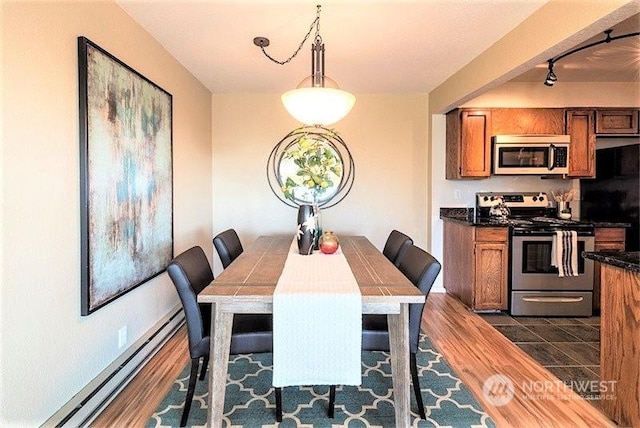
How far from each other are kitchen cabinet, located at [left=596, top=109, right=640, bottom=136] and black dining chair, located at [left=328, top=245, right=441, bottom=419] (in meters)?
3.17

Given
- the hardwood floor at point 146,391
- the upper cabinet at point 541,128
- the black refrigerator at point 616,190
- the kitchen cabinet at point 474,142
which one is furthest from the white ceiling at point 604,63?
the hardwood floor at point 146,391

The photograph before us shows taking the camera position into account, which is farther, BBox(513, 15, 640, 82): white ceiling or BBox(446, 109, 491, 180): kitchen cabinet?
BBox(446, 109, 491, 180): kitchen cabinet

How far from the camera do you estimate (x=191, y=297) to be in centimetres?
177

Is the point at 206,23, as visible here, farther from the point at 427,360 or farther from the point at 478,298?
the point at 478,298

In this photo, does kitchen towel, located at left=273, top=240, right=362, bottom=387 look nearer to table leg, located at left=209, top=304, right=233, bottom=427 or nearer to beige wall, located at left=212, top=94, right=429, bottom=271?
table leg, located at left=209, top=304, right=233, bottom=427

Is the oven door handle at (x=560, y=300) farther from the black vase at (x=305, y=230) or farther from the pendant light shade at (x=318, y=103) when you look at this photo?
the pendant light shade at (x=318, y=103)

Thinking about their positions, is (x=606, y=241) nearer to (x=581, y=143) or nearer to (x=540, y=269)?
(x=540, y=269)

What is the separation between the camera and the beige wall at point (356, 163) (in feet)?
13.9

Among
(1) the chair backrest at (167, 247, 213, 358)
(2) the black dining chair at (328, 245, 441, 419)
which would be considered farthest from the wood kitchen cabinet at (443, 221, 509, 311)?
(1) the chair backrest at (167, 247, 213, 358)

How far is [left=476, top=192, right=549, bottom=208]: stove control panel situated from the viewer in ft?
13.6

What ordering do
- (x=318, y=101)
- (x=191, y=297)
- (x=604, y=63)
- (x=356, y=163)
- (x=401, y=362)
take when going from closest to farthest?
1. (x=401, y=362)
2. (x=191, y=297)
3. (x=318, y=101)
4. (x=604, y=63)
5. (x=356, y=163)

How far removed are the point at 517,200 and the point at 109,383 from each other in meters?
4.12

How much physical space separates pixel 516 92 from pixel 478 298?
2.21 m

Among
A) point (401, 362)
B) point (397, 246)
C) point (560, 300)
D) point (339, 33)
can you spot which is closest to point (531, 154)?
point (560, 300)
